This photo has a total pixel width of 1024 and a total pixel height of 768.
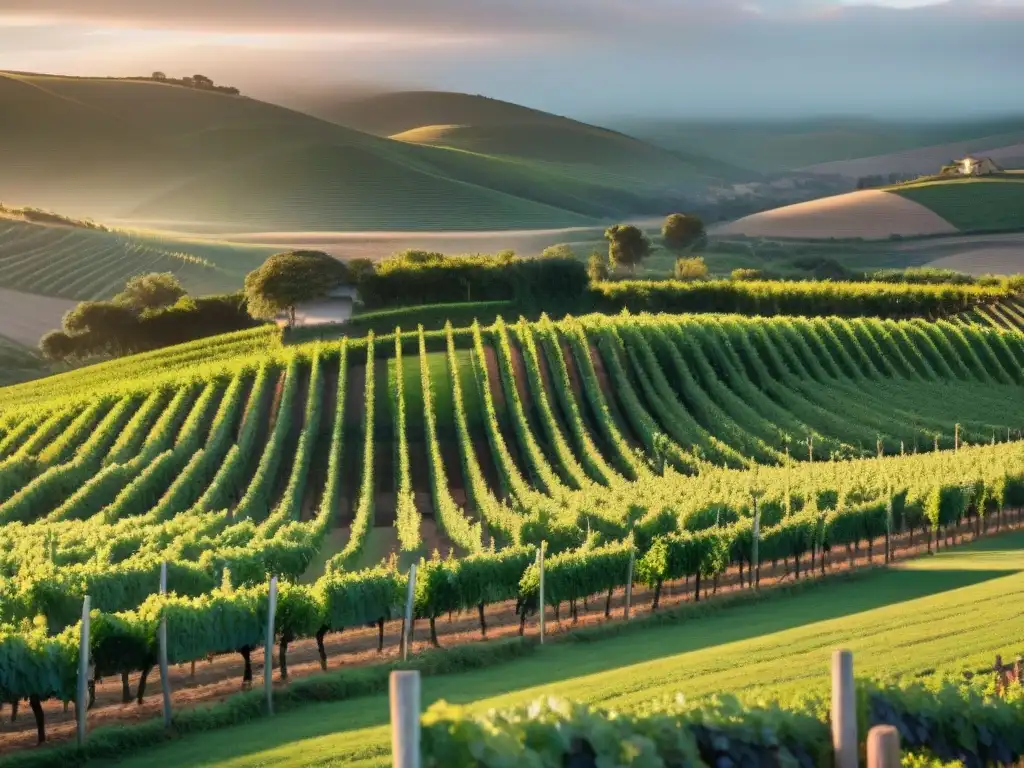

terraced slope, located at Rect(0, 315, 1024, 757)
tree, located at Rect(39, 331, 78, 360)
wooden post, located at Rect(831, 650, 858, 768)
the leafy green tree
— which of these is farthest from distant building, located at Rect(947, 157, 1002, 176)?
wooden post, located at Rect(831, 650, 858, 768)

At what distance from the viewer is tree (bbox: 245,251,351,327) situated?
77.1 meters

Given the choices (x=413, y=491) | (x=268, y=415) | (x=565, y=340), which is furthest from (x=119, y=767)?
(x=565, y=340)

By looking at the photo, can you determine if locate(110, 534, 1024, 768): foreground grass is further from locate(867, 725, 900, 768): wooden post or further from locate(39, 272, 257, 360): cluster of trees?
locate(39, 272, 257, 360): cluster of trees

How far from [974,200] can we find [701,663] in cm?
13807

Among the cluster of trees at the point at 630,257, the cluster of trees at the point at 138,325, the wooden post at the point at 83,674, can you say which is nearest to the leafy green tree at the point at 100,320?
the cluster of trees at the point at 138,325

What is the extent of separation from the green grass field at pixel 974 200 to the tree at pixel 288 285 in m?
81.5

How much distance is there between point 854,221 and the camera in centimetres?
14388

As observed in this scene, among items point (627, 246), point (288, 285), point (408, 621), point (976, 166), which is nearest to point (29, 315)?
point (627, 246)

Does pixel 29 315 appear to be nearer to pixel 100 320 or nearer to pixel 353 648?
pixel 100 320

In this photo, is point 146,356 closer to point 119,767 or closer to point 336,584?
point 336,584

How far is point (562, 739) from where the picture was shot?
1055 cm

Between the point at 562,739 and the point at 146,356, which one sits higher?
the point at 562,739

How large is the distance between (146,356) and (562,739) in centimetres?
6763

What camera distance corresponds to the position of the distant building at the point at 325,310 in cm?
7731
